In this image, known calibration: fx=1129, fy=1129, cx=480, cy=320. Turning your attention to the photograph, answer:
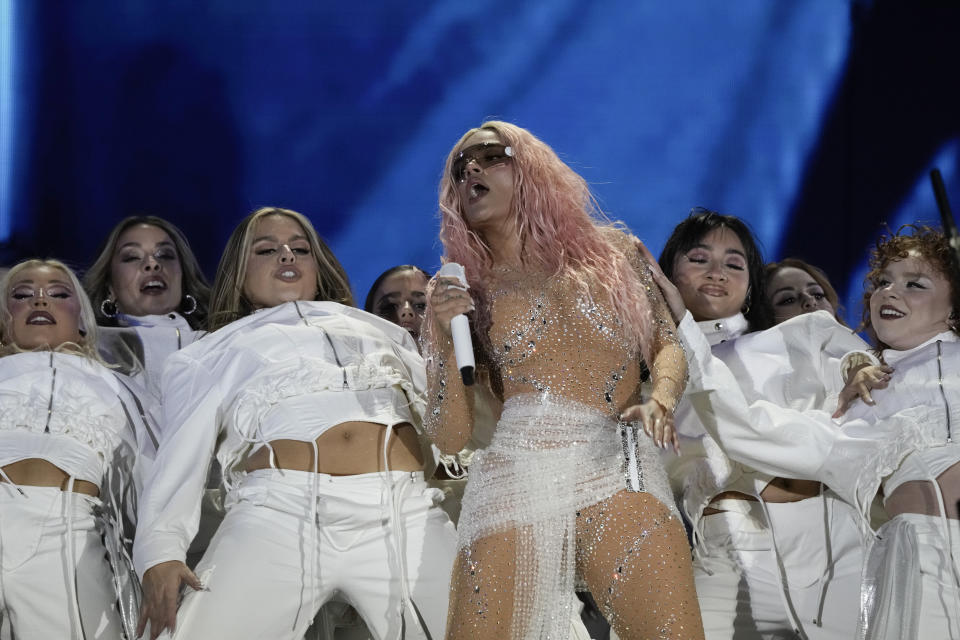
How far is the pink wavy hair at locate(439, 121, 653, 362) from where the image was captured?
2.44m

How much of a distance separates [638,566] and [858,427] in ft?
3.33

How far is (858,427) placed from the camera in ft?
9.48

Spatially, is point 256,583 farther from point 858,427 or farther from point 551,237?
point 858,427

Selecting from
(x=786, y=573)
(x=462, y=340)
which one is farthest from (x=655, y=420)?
(x=786, y=573)

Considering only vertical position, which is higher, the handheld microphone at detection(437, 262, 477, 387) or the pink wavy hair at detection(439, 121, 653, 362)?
the pink wavy hair at detection(439, 121, 653, 362)

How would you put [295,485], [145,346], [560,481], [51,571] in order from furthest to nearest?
[145,346] < [51,571] < [295,485] < [560,481]

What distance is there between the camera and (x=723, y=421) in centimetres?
283

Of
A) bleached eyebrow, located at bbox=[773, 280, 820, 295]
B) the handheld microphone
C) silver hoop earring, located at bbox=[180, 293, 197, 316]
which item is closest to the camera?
the handheld microphone

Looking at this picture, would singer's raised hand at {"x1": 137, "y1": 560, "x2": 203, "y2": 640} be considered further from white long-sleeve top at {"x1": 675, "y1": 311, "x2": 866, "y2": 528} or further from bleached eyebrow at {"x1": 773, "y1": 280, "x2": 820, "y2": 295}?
bleached eyebrow at {"x1": 773, "y1": 280, "x2": 820, "y2": 295}

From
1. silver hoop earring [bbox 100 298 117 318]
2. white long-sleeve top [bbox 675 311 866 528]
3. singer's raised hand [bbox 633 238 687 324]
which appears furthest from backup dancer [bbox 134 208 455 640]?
silver hoop earring [bbox 100 298 117 318]

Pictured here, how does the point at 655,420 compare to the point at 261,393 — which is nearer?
the point at 655,420

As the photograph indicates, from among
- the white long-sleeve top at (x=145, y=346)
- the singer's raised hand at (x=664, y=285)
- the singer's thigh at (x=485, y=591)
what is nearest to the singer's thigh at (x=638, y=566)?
the singer's thigh at (x=485, y=591)

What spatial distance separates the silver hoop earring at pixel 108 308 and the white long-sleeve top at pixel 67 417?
55 centimetres

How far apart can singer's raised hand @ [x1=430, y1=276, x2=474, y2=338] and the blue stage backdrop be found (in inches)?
82.4
